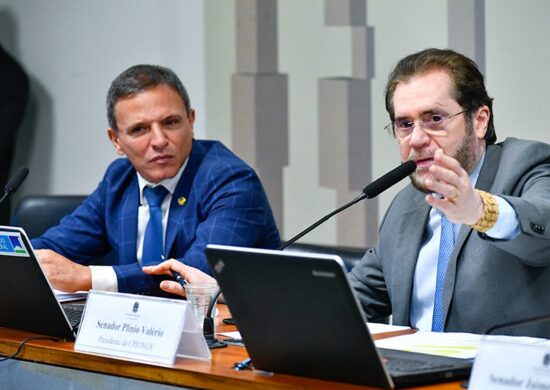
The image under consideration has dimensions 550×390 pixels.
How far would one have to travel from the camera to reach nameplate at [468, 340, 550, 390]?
62.3 inches

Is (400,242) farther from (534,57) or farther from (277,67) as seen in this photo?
(277,67)

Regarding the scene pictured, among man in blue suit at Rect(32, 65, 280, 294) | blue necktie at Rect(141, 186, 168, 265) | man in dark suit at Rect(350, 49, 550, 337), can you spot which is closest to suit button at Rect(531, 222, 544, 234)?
man in dark suit at Rect(350, 49, 550, 337)

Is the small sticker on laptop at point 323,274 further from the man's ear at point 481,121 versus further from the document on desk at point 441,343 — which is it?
the man's ear at point 481,121

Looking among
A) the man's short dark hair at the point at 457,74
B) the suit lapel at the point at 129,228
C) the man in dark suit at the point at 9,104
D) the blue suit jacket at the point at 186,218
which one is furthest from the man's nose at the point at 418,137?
the man in dark suit at the point at 9,104

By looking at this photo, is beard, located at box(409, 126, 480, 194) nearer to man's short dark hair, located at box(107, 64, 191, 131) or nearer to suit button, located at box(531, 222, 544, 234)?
suit button, located at box(531, 222, 544, 234)

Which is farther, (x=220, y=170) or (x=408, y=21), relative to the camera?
(x=408, y=21)

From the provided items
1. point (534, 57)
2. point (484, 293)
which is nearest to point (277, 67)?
Answer: point (534, 57)

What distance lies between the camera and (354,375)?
5.85 feet

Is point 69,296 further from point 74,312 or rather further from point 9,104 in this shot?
point 9,104

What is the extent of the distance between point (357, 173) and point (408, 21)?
645 mm

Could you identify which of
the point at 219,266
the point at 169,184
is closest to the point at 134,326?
the point at 219,266

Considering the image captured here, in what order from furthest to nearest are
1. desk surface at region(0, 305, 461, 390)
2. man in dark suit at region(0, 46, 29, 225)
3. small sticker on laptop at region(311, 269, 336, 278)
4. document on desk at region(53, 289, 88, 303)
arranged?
man in dark suit at region(0, 46, 29, 225) < document on desk at region(53, 289, 88, 303) < desk surface at region(0, 305, 461, 390) < small sticker on laptop at region(311, 269, 336, 278)

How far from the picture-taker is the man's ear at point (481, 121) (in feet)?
8.53

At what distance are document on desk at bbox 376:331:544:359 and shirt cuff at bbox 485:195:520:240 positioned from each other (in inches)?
8.3
